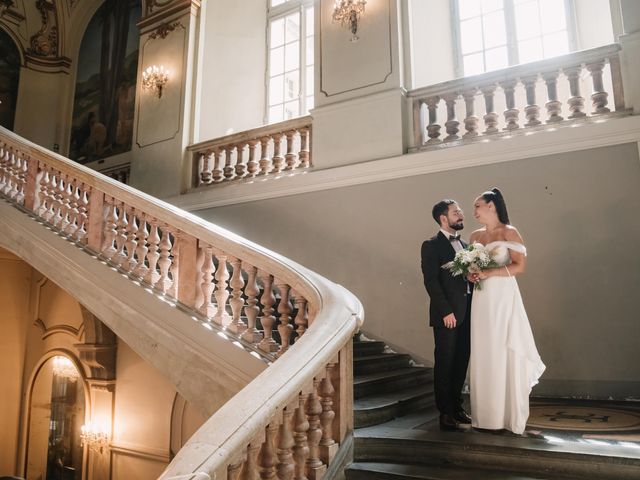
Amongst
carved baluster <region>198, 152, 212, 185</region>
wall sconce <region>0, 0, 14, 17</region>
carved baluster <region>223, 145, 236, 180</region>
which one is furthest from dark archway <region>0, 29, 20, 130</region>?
carved baluster <region>223, 145, 236, 180</region>

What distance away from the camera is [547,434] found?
3080 mm

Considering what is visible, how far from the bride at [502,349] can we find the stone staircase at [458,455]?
0.14 meters

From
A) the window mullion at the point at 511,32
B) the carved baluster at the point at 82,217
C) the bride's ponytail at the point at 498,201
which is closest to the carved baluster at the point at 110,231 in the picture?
the carved baluster at the point at 82,217

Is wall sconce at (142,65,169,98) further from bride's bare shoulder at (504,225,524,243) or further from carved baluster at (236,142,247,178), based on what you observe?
bride's bare shoulder at (504,225,524,243)

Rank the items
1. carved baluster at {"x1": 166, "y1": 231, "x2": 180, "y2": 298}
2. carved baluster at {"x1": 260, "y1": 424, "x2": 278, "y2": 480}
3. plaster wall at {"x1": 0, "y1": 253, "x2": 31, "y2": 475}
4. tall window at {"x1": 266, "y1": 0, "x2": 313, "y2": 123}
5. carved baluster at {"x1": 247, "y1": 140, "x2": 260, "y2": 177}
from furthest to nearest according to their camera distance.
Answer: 1. tall window at {"x1": 266, "y1": 0, "x2": 313, "y2": 123}
2. plaster wall at {"x1": 0, "y1": 253, "x2": 31, "y2": 475}
3. carved baluster at {"x1": 247, "y1": 140, "x2": 260, "y2": 177}
4. carved baluster at {"x1": 166, "y1": 231, "x2": 180, "y2": 298}
5. carved baluster at {"x1": 260, "y1": 424, "x2": 278, "y2": 480}

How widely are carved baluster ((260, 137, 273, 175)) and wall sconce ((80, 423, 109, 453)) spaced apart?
4.27m

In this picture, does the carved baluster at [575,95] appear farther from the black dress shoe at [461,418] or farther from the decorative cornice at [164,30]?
the decorative cornice at [164,30]

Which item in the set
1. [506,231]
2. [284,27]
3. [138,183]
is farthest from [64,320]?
[506,231]

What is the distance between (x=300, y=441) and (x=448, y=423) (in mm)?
1164

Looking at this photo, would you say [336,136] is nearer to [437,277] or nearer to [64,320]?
[437,277]

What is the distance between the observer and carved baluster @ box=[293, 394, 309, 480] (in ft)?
7.97

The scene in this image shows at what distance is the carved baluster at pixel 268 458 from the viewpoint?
2158 millimetres

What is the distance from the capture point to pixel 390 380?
4.26m

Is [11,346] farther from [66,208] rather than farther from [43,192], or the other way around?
[66,208]
